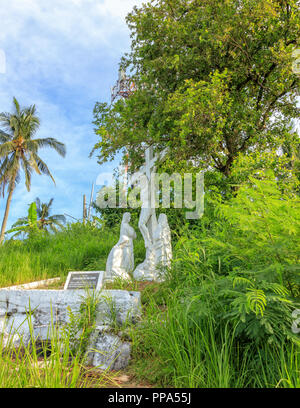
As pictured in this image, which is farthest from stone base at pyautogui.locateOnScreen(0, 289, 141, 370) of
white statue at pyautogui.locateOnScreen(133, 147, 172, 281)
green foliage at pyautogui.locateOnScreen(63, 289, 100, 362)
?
white statue at pyautogui.locateOnScreen(133, 147, 172, 281)

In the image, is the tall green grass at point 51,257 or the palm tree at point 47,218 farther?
the palm tree at point 47,218

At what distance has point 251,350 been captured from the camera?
10.2 ft

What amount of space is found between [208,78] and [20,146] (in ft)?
67.4

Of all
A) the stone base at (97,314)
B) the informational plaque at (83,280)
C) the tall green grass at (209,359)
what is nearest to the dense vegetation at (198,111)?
the informational plaque at (83,280)

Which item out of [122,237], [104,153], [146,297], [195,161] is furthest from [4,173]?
[146,297]

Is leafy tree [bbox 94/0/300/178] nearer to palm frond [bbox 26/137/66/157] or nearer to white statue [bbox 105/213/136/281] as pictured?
white statue [bbox 105/213/136/281]

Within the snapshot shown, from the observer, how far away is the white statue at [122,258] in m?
7.38

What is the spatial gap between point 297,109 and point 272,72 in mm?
2178

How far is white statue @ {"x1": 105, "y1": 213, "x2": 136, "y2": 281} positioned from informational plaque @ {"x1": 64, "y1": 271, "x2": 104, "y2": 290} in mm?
487

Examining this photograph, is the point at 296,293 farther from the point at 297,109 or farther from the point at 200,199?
the point at 297,109

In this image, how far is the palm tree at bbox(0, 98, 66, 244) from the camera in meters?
26.2

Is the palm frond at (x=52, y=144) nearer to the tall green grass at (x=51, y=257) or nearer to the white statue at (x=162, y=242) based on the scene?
the tall green grass at (x=51, y=257)

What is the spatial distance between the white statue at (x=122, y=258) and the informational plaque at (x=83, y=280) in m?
0.49

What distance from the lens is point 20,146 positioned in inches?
1060
